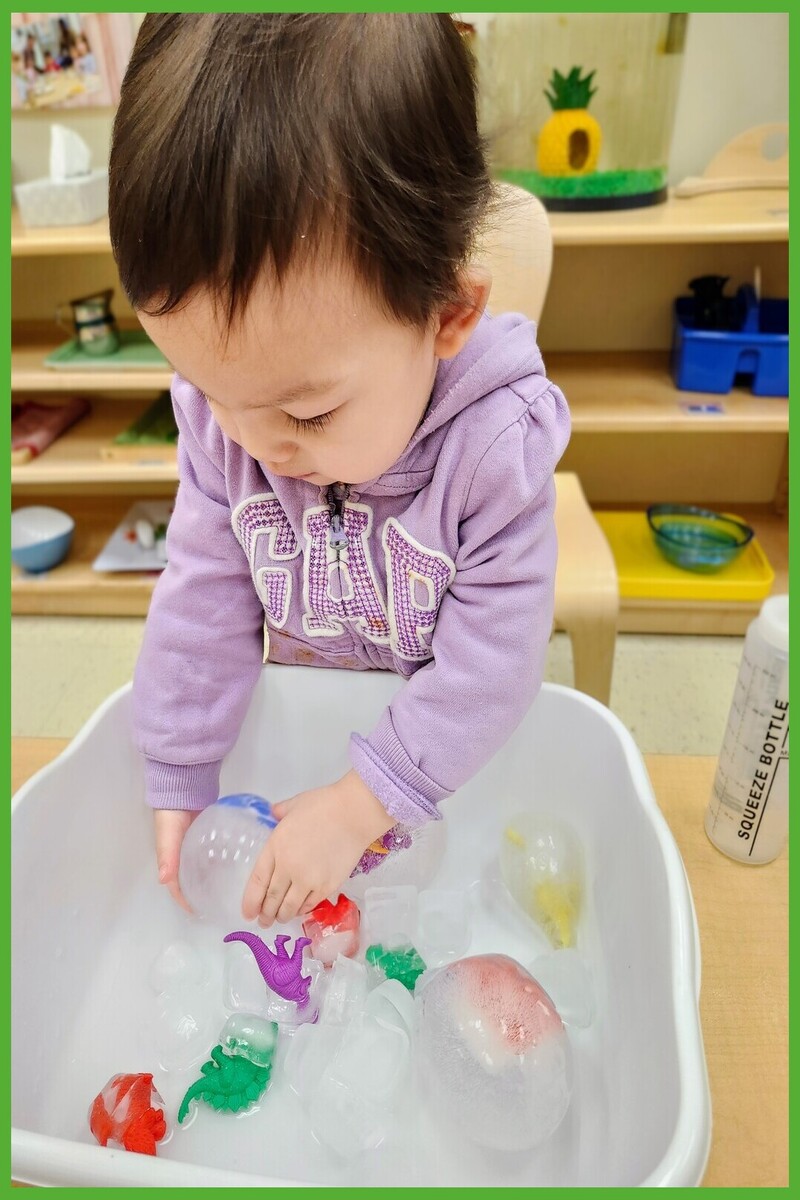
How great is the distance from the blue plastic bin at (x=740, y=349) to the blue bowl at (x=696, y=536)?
23 centimetres

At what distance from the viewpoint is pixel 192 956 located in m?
0.57

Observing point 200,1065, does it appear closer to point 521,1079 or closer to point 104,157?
point 521,1079

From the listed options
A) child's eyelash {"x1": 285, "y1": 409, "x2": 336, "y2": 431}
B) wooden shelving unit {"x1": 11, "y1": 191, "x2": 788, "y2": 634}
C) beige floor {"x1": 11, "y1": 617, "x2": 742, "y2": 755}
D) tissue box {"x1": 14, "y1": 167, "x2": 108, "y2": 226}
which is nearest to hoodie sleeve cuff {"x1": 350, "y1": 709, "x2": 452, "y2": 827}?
child's eyelash {"x1": 285, "y1": 409, "x2": 336, "y2": 431}

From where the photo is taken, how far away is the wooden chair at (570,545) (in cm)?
90

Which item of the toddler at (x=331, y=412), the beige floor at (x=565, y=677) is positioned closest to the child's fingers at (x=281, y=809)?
the toddler at (x=331, y=412)

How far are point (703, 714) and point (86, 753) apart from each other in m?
1.05

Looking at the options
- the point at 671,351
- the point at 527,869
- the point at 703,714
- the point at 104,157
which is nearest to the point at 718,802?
the point at 527,869

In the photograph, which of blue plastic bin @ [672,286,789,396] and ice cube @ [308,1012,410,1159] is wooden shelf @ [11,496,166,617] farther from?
ice cube @ [308,1012,410,1159]

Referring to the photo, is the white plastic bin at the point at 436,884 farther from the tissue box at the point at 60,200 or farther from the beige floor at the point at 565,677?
the tissue box at the point at 60,200

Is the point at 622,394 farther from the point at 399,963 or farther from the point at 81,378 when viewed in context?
the point at 399,963

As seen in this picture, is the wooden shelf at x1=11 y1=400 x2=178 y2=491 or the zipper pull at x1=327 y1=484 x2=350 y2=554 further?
the wooden shelf at x1=11 y1=400 x2=178 y2=491

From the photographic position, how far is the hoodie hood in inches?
20.7

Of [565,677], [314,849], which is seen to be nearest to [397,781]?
[314,849]

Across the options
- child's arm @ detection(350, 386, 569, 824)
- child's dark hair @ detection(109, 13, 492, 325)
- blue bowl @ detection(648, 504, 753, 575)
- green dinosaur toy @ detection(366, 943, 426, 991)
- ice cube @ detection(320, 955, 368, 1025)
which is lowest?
blue bowl @ detection(648, 504, 753, 575)
